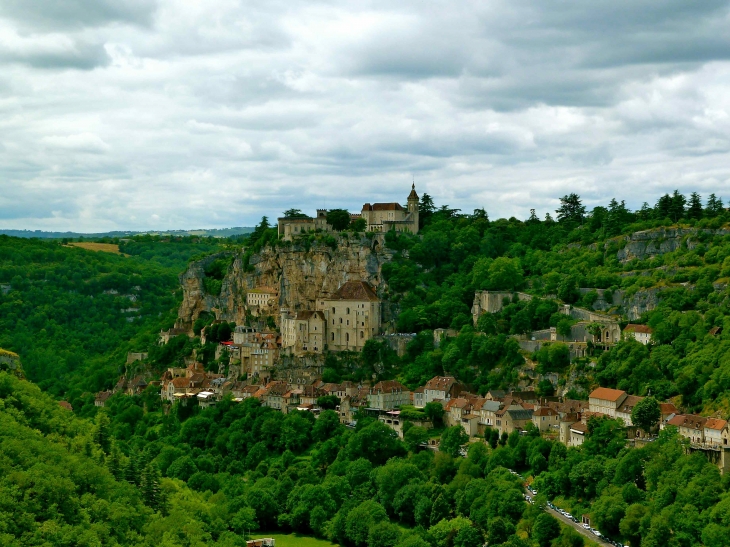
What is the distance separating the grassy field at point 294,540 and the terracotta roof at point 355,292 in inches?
1000

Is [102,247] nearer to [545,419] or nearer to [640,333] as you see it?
[640,333]

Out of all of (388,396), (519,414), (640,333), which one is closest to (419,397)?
(388,396)

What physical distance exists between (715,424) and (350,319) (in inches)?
1348

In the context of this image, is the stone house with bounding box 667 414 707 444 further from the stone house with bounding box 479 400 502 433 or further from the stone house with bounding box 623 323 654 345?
the stone house with bounding box 479 400 502 433

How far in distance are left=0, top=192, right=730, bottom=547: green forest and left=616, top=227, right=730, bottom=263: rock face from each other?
1.55 feet

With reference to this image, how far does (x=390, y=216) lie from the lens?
104 meters

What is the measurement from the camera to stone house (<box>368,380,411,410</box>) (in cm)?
8031

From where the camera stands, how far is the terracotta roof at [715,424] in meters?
61.7

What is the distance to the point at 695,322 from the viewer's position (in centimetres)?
7412

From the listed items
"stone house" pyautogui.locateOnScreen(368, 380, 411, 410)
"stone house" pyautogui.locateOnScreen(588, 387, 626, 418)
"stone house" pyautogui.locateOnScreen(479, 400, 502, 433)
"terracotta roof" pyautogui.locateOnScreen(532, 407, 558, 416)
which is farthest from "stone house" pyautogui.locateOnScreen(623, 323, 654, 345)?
"stone house" pyautogui.locateOnScreen(368, 380, 411, 410)

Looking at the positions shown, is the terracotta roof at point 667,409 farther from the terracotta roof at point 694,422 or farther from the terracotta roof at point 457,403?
the terracotta roof at point 457,403

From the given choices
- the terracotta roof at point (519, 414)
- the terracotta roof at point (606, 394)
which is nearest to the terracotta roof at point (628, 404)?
the terracotta roof at point (606, 394)

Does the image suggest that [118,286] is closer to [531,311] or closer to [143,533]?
[531,311]

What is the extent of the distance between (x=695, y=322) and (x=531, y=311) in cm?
1408
